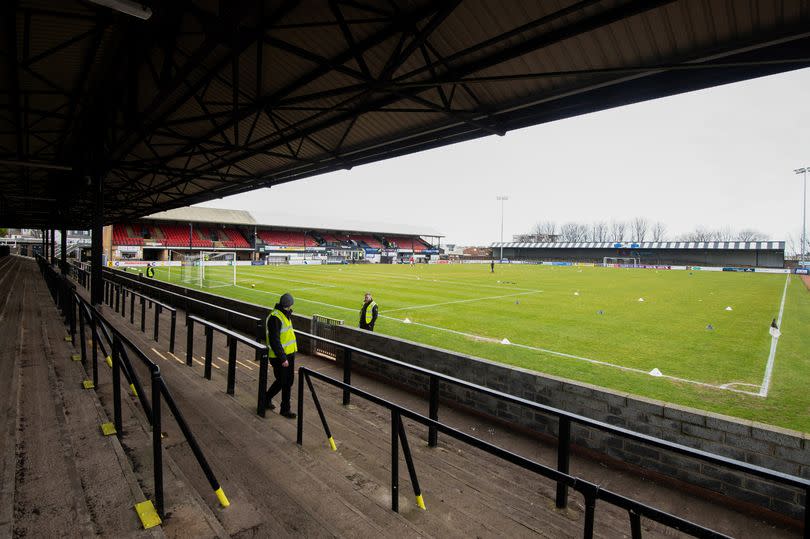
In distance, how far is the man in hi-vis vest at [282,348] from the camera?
5.18 metres

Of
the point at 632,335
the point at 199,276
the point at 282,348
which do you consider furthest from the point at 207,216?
the point at 282,348

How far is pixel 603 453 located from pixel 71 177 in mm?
18540

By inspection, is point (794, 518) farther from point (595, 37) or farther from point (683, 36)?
point (595, 37)

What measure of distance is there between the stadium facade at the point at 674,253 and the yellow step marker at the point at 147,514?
7685 centimetres

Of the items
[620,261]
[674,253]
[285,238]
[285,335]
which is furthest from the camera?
[620,261]

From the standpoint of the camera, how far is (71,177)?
14.6 metres

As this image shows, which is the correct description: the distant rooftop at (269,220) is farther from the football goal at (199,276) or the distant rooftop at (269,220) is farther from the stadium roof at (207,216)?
the football goal at (199,276)

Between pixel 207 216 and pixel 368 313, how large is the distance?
2343 inches

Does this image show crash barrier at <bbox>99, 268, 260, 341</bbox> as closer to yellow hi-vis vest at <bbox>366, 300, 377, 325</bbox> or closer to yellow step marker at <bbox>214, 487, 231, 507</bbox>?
yellow hi-vis vest at <bbox>366, 300, 377, 325</bbox>

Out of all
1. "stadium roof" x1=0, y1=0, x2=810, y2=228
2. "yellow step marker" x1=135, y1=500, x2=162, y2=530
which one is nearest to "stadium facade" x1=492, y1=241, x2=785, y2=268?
"stadium roof" x1=0, y1=0, x2=810, y2=228

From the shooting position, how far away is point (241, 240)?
2574 inches

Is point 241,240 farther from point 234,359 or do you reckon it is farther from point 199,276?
point 234,359

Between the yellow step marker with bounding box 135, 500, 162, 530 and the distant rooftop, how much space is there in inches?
2095

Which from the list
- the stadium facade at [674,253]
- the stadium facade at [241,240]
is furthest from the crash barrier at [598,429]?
the stadium facade at [674,253]
